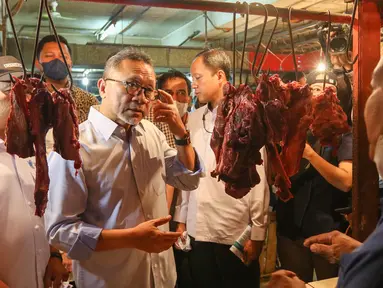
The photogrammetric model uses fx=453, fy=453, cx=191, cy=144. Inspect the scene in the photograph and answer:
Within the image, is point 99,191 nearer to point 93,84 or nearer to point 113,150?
point 113,150

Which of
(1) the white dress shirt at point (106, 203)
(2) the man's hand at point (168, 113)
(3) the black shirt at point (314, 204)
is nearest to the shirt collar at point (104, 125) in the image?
(1) the white dress shirt at point (106, 203)

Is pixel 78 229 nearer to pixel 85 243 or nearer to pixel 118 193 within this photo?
pixel 85 243

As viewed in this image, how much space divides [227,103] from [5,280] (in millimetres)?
1260

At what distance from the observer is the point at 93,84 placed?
32.1ft

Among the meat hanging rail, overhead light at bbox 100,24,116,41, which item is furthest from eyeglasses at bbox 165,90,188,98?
overhead light at bbox 100,24,116,41

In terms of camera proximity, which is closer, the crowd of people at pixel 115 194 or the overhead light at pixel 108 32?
the crowd of people at pixel 115 194

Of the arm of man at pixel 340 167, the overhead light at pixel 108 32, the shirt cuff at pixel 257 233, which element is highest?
the overhead light at pixel 108 32

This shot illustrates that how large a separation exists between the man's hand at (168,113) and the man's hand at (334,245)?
2.72 feet

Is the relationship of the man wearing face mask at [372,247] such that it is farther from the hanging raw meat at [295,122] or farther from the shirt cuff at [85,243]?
the shirt cuff at [85,243]

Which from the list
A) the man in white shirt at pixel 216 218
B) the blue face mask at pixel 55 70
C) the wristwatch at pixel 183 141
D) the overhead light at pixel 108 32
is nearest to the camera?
the wristwatch at pixel 183 141

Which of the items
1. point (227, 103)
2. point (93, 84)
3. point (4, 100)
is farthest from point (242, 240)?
point (93, 84)

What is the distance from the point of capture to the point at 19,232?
2.05m

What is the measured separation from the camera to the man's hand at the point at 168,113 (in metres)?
2.17

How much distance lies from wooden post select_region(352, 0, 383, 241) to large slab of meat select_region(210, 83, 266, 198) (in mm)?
490
